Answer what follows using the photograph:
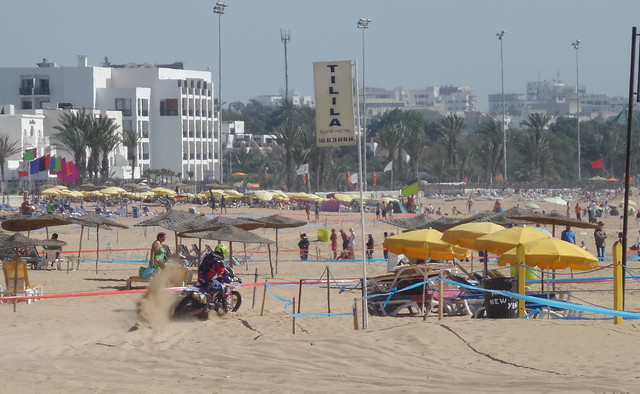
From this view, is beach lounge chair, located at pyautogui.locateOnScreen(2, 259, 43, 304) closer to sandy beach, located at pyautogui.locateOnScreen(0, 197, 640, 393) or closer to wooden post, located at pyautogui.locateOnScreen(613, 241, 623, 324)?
sandy beach, located at pyautogui.locateOnScreen(0, 197, 640, 393)

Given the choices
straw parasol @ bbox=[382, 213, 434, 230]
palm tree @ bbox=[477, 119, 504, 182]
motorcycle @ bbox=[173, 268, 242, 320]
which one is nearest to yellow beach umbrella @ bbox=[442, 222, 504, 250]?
motorcycle @ bbox=[173, 268, 242, 320]

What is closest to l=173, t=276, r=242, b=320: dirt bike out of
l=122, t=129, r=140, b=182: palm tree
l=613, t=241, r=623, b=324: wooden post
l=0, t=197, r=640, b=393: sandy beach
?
l=0, t=197, r=640, b=393: sandy beach

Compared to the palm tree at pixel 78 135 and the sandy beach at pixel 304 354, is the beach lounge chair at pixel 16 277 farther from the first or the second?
the palm tree at pixel 78 135

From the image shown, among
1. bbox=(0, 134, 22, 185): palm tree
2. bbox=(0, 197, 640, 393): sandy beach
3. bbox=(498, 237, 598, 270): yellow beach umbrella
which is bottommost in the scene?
bbox=(0, 197, 640, 393): sandy beach

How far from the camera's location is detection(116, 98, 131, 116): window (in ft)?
349

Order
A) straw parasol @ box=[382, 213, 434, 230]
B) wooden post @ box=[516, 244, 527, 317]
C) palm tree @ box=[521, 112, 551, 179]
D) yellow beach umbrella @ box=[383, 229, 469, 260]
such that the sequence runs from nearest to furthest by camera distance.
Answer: wooden post @ box=[516, 244, 527, 317], yellow beach umbrella @ box=[383, 229, 469, 260], straw parasol @ box=[382, 213, 434, 230], palm tree @ box=[521, 112, 551, 179]

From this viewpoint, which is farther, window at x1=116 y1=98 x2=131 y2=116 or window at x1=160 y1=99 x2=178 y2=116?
window at x1=160 y1=99 x2=178 y2=116

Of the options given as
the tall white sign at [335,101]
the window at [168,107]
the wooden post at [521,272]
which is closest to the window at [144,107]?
the window at [168,107]

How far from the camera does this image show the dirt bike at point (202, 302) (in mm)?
16188

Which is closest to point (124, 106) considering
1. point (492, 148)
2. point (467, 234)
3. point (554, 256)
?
point (492, 148)

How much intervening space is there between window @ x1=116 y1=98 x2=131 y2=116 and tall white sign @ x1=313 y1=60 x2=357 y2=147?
310 feet

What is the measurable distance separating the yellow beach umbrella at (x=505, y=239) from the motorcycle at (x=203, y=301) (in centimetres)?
422

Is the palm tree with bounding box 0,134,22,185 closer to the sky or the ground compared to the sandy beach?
Answer: closer to the sky

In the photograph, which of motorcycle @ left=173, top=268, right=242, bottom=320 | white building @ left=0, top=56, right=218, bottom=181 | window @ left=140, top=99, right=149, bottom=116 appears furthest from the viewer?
window @ left=140, top=99, right=149, bottom=116
